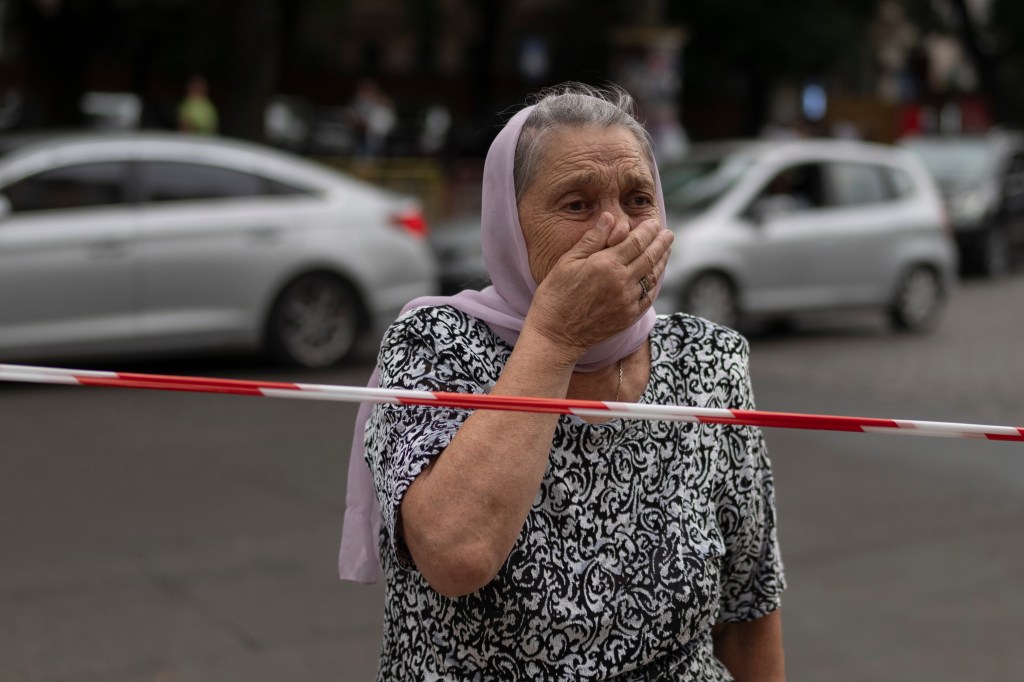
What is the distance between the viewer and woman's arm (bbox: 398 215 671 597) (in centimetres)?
194

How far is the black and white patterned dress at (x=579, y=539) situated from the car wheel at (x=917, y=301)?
11.6 meters

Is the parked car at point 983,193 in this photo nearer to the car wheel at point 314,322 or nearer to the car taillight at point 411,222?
the car taillight at point 411,222

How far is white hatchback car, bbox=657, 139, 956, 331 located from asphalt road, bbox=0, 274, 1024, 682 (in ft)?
7.32

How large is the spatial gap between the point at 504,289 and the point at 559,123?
28 cm

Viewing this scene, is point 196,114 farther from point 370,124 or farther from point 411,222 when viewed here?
point 411,222

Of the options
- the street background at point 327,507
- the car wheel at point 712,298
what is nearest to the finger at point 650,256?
the street background at point 327,507

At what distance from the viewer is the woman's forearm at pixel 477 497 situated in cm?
193

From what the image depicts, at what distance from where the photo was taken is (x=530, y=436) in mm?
1957

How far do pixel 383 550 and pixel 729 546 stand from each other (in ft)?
1.86

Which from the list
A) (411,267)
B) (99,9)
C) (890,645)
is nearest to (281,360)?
(411,267)

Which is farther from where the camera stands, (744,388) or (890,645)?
(890,645)

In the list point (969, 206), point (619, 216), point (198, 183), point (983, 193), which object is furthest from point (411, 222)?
point (983, 193)

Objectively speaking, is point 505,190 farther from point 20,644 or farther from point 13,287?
point 13,287

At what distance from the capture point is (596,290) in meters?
2.01
